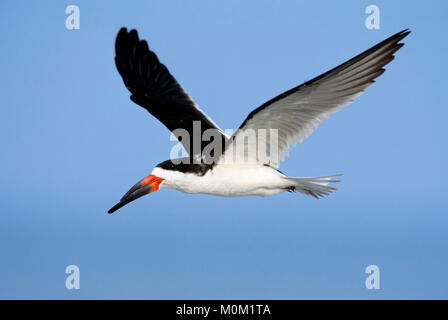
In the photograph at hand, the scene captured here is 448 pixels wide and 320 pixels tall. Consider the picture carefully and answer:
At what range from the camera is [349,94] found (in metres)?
3.41

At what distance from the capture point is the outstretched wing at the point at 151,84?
14.6 feet

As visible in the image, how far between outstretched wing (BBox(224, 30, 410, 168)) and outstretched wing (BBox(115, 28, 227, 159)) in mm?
697

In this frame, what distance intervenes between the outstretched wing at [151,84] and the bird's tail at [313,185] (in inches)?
32.0

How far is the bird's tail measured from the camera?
3941 millimetres

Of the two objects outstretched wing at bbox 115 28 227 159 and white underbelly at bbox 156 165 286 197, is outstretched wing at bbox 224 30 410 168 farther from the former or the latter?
outstretched wing at bbox 115 28 227 159

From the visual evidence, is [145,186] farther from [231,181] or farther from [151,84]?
[151,84]

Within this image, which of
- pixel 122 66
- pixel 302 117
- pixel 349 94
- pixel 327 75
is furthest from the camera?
pixel 122 66

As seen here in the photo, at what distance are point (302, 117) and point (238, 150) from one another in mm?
499

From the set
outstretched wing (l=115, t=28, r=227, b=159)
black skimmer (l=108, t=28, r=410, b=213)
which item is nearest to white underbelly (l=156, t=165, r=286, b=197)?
black skimmer (l=108, t=28, r=410, b=213)

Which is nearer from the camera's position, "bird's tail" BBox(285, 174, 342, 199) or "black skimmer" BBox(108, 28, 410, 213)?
"black skimmer" BBox(108, 28, 410, 213)

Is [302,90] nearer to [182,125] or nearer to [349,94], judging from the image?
[349,94]

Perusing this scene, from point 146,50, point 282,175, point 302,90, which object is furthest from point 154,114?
point 302,90

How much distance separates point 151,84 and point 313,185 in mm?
1721

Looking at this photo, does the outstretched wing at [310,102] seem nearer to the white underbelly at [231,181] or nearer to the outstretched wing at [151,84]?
the white underbelly at [231,181]
